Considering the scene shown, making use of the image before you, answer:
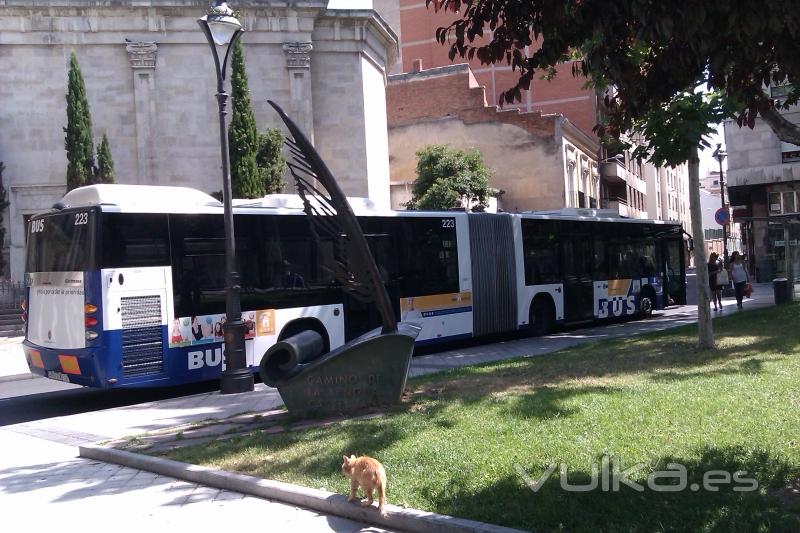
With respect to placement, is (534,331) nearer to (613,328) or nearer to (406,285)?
(613,328)

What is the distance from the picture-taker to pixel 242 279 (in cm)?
1355

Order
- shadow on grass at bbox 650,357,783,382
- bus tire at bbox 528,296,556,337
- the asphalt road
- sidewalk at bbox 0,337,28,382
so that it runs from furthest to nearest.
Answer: bus tire at bbox 528,296,556,337
sidewalk at bbox 0,337,28,382
the asphalt road
shadow on grass at bbox 650,357,783,382

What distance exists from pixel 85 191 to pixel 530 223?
36.0 ft

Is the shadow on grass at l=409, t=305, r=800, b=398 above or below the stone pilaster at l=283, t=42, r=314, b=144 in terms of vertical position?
below

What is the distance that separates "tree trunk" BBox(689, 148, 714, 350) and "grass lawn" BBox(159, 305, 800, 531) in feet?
4.13

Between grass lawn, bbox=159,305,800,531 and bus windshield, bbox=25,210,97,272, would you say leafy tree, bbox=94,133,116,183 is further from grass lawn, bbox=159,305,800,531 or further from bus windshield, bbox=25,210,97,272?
grass lawn, bbox=159,305,800,531

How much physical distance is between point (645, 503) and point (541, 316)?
14.6 meters

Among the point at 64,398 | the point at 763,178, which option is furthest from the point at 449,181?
the point at 64,398

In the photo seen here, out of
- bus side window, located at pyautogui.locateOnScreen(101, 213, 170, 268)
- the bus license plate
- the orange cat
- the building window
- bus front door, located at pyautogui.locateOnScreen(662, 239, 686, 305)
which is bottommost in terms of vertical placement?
the orange cat

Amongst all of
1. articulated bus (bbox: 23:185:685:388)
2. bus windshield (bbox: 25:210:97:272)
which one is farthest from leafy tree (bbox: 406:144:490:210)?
bus windshield (bbox: 25:210:97:272)

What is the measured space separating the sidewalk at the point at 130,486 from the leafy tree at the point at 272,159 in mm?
17658

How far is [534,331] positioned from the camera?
777 inches

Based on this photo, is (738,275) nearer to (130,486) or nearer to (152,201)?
(152,201)

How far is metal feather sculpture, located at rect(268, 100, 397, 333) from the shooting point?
31.4 ft
